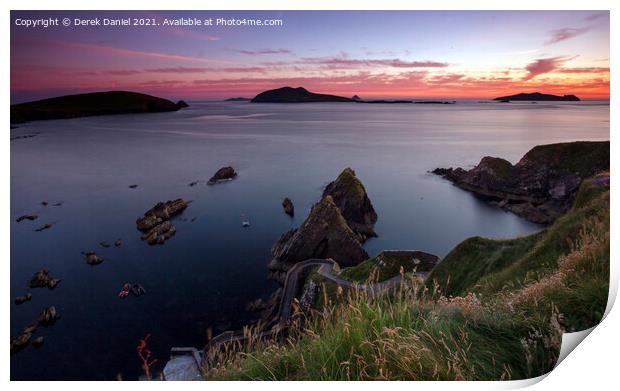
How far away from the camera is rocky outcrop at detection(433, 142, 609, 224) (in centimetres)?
2077

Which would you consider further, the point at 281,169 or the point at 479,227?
the point at 479,227

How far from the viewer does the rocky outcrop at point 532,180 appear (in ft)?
68.1

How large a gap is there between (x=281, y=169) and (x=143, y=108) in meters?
9.24

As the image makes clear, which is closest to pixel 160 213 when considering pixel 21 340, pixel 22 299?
pixel 22 299

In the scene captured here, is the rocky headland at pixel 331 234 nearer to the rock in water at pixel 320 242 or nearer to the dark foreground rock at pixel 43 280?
the rock in water at pixel 320 242

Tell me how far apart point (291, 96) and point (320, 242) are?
15.2m

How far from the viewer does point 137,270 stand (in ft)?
75.2

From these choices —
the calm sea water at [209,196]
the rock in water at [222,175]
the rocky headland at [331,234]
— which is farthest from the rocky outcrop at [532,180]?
the rock in water at [222,175]

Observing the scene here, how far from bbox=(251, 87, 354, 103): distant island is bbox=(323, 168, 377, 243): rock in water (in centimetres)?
955

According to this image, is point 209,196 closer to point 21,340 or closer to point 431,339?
point 21,340

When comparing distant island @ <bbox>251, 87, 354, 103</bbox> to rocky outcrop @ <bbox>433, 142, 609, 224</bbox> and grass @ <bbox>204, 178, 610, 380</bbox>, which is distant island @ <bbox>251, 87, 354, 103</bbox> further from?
grass @ <bbox>204, 178, 610, 380</bbox>

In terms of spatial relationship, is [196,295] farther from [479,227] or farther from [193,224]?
[479,227]
